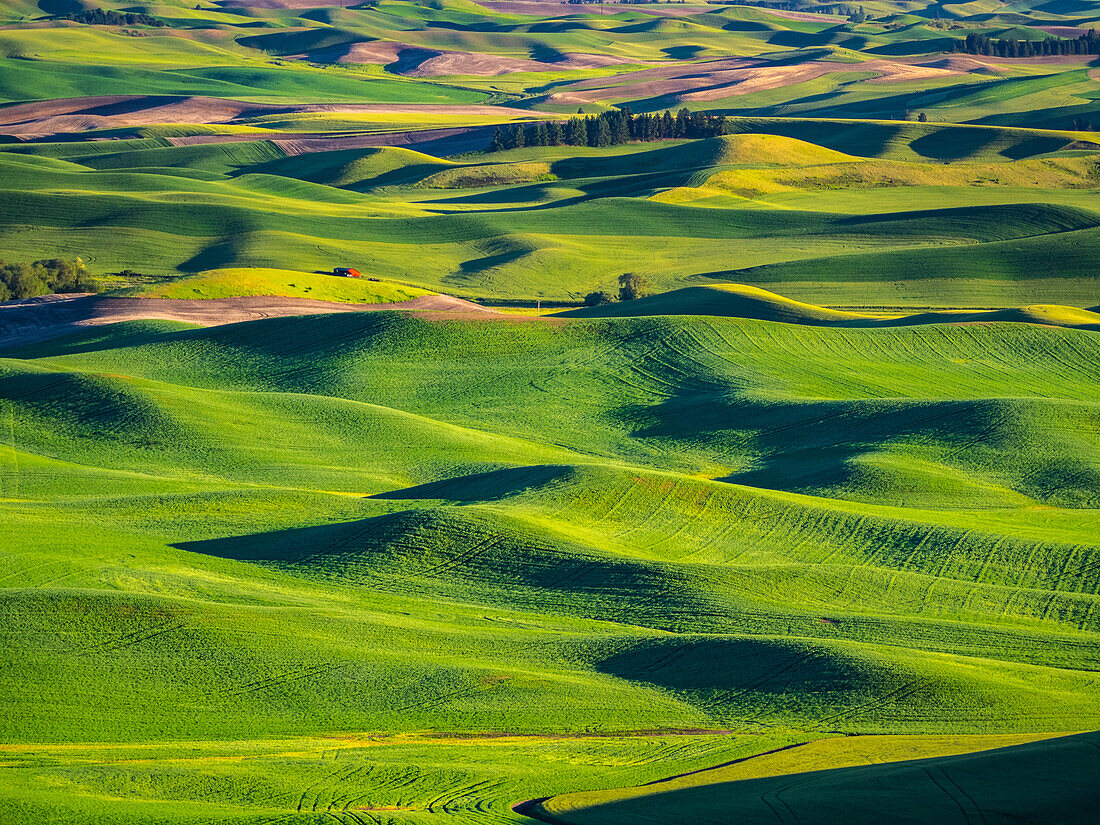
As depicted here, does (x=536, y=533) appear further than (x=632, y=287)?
No

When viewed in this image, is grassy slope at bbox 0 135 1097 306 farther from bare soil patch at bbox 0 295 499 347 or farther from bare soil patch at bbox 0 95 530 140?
bare soil patch at bbox 0 95 530 140

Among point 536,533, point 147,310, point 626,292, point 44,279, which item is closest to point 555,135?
point 626,292

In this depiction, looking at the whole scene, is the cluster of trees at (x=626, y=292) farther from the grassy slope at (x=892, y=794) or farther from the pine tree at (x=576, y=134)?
the grassy slope at (x=892, y=794)

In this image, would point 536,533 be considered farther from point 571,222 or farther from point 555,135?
point 555,135

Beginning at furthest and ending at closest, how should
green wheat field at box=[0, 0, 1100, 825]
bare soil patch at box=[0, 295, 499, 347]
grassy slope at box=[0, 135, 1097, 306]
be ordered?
grassy slope at box=[0, 135, 1097, 306] → bare soil patch at box=[0, 295, 499, 347] → green wheat field at box=[0, 0, 1100, 825]

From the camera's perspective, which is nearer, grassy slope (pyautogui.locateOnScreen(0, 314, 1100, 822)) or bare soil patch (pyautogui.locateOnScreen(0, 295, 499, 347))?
grassy slope (pyautogui.locateOnScreen(0, 314, 1100, 822))

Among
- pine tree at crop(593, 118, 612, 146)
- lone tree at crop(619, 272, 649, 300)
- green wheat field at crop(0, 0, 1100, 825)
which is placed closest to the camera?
green wheat field at crop(0, 0, 1100, 825)

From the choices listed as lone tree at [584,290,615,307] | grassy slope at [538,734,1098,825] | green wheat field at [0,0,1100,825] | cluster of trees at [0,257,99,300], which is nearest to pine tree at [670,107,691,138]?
green wheat field at [0,0,1100,825]

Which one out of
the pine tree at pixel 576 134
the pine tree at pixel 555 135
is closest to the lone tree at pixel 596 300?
the pine tree at pixel 555 135
